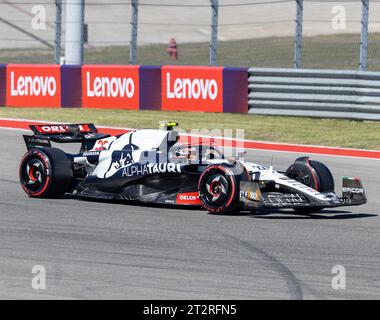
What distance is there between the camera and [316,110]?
19.2m

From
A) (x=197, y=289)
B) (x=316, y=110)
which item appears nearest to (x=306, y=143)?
(x=316, y=110)

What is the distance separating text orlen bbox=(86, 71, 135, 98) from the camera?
20.9 meters

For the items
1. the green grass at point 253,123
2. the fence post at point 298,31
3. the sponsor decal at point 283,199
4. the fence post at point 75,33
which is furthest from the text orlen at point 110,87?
the sponsor decal at point 283,199

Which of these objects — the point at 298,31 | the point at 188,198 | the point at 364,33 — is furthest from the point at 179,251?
the point at 298,31

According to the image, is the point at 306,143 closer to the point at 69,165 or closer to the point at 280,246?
the point at 69,165

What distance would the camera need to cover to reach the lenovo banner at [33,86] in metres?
21.6

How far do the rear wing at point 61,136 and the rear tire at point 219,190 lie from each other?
1977 mm

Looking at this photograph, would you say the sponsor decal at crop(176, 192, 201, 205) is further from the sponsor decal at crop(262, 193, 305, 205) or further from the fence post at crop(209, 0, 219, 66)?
the fence post at crop(209, 0, 219, 66)

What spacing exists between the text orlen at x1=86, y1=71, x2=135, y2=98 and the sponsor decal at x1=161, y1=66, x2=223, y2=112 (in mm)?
758

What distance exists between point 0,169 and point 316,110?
7285 millimetres

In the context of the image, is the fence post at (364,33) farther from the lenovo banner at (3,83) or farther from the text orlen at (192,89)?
the lenovo banner at (3,83)

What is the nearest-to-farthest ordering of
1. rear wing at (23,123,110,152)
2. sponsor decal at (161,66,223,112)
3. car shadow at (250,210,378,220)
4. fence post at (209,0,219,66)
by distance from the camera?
car shadow at (250,210,378,220) → rear wing at (23,123,110,152) → sponsor decal at (161,66,223,112) → fence post at (209,0,219,66)

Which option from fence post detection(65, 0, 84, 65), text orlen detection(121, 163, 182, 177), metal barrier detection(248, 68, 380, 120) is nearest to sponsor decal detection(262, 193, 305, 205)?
text orlen detection(121, 163, 182, 177)

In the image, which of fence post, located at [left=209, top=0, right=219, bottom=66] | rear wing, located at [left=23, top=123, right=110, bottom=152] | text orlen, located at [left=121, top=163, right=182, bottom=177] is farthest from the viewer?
fence post, located at [left=209, top=0, right=219, bottom=66]
